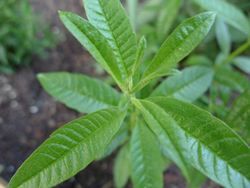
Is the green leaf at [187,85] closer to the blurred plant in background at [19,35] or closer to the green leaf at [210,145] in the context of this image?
the green leaf at [210,145]

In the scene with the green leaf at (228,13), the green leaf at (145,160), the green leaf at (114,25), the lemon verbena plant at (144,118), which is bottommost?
the green leaf at (145,160)

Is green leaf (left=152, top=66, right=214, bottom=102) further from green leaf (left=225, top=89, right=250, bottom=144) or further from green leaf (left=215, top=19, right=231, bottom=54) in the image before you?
green leaf (left=215, top=19, right=231, bottom=54)

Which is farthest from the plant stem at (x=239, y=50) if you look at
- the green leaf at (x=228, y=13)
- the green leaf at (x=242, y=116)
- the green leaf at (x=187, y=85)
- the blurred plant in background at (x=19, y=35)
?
the blurred plant in background at (x=19, y=35)

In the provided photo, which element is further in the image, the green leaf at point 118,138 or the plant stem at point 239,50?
the plant stem at point 239,50

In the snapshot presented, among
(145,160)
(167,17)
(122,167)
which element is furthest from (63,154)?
(167,17)

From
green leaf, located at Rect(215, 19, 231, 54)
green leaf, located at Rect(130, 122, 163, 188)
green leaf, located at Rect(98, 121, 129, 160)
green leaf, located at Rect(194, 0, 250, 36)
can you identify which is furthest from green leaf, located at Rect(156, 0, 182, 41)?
green leaf, located at Rect(130, 122, 163, 188)

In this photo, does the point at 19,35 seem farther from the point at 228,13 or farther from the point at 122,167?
the point at 228,13
